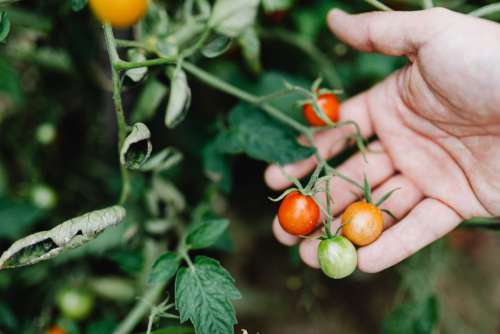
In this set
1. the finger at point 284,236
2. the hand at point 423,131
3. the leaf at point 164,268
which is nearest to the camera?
the hand at point 423,131

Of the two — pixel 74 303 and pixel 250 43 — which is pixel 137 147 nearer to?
pixel 250 43

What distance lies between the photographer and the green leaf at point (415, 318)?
1.78 m

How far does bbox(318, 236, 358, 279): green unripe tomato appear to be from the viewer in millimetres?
1156

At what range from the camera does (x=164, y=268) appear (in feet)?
4.38

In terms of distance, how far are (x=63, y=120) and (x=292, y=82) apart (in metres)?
0.92

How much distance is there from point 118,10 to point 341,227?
74 centimetres

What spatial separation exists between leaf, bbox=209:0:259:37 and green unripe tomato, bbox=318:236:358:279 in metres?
0.64

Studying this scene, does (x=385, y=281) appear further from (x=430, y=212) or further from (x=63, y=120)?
(x=63, y=120)

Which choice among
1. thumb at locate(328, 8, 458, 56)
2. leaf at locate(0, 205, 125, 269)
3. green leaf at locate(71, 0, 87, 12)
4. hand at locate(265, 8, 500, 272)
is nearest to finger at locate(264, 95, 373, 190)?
hand at locate(265, 8, 500, 272)

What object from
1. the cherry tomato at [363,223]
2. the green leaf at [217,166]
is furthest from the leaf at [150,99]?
the cherry tomato at [363,223]

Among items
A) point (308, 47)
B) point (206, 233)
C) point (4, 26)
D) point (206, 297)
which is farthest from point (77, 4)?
point (308, 47)

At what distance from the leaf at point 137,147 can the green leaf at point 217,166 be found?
0.52 metres

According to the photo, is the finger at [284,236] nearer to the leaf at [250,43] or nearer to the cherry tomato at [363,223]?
the cherry tomato at [363,223]

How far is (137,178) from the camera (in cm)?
168
